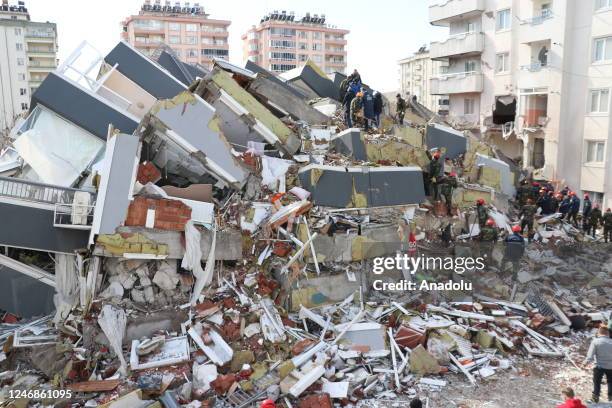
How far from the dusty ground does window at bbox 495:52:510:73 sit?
21916 mm

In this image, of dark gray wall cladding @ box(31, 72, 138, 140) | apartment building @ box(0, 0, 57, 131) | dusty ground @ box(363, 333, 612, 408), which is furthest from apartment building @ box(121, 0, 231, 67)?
dusty ground @ box(363, 333, 612, 408)

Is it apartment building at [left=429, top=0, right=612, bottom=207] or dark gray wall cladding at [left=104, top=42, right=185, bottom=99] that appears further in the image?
apartment building at [left=429, top=0, right=612, bottom=207]

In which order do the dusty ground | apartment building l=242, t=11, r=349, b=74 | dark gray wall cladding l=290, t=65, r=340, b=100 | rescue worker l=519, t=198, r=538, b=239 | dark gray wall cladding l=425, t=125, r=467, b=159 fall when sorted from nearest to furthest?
the dusty ground < rescue worker l=519, t=198, r=538, b=239 < dark gray wall cladding l=425, t=125, r=467, b=159 < dark gray wall cladding l=290, t=65, r=340, b=100 < apartment building l=242, t=11, r=349, b=74

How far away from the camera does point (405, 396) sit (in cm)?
836

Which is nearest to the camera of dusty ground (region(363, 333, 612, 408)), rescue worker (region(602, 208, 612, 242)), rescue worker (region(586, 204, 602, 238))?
dusty ground (region(363, 333, 612, 408))

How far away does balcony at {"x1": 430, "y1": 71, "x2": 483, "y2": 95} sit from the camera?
29625 mm

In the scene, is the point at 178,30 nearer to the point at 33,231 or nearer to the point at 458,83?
the point at 458,83

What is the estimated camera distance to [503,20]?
90.5 feet

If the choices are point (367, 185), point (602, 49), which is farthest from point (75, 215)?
point (602, 49)

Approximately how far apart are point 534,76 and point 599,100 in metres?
3.67

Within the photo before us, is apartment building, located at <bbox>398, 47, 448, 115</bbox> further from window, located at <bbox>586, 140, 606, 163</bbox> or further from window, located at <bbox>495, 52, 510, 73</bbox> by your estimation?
window, located at <bbox>586, 140, 606, 163</bbox>

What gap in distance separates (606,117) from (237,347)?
20125 mm

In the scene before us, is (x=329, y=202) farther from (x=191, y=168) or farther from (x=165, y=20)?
(x=165, y=20)

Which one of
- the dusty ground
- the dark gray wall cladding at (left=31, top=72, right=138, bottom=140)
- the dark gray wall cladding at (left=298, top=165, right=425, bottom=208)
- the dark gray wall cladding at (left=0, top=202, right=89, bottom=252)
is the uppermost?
the dark gray wall cladding at (left=31, top=72, right=138, bottom=140)
